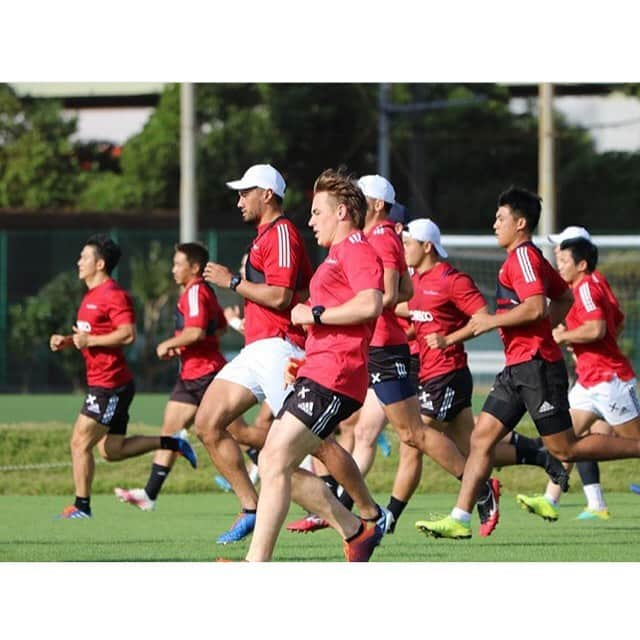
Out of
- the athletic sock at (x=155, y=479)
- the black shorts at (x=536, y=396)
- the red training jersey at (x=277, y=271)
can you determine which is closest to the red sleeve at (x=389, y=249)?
the red training jersey at (x=277, y=271)

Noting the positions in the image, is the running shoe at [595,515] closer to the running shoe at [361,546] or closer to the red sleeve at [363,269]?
the running shoe at [361,546]

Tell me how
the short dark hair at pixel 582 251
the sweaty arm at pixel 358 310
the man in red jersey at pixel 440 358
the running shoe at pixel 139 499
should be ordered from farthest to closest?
the running shoe at pixel 139 499 < the short dark hair at pixel 582 251 < the man in red jersey at pixel 440 358 < the sweaty arm at pixel 358 310

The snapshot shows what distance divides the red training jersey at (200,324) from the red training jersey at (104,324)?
55cm

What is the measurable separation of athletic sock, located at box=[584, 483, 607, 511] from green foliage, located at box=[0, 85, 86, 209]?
27754 mm

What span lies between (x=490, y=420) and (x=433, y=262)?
180cm

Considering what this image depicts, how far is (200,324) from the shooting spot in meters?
14.8

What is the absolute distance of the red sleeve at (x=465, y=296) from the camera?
42.4 ft

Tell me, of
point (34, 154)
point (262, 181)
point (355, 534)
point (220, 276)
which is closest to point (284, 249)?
point (220, 276)

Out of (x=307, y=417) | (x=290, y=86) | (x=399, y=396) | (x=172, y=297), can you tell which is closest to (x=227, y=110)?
(x=290, y=86)

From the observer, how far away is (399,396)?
12.1m

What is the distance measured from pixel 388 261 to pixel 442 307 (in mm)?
1414

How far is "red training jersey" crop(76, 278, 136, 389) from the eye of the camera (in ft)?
47.6

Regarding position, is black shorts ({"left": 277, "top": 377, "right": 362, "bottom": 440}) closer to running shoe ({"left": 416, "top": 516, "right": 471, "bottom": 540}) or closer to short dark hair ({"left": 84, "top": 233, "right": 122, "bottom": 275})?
running shoe ({"left": 416, "top": 516, "right": 471, "bottom": 540})

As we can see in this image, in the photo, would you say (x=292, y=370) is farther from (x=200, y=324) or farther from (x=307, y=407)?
(x=200, y=324)
